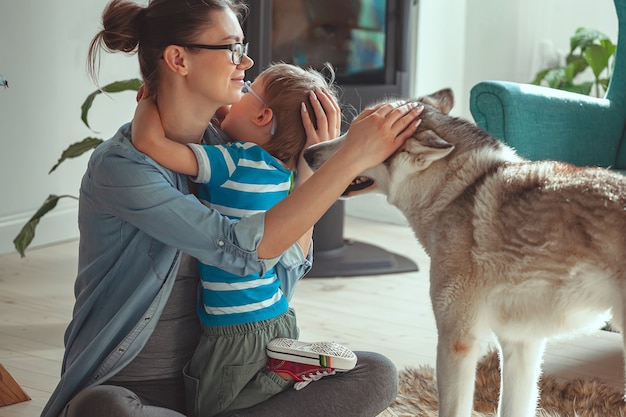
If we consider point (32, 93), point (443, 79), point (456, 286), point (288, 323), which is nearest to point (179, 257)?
point (288, 323)

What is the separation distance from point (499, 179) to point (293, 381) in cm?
57

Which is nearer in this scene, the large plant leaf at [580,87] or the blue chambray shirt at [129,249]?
the blue chambray shirt at [129,249]

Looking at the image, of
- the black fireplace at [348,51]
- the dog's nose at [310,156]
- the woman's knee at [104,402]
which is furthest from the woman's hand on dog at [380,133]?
the black fireplace at [348,51]

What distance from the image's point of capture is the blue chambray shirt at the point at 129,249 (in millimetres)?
1604

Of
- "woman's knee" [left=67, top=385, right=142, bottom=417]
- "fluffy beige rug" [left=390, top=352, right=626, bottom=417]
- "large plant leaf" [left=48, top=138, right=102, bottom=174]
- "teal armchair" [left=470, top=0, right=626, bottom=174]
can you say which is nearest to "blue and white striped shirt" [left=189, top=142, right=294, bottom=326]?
"woman's knee" [left=67, top=385, right=142, bottom=417]

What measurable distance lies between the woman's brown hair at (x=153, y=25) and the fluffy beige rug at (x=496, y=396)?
1093 millimetres

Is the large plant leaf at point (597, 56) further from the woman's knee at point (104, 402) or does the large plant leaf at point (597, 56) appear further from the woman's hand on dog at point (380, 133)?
the woman's knee at point (104, 402)

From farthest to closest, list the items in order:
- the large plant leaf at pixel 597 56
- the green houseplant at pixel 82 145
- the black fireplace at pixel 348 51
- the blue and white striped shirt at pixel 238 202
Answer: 1. the large plant leaf at pixel 597 56
2. the black fireplace at pixel 348 51
3. the green houseplant at pixel 82 145
4. the blue and white striped shirt at pixel 238 202

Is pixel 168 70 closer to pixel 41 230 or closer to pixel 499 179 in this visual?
pixel 499 179

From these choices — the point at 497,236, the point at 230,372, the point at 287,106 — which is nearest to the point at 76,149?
the point at 287,106

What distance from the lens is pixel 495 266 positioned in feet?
5.21

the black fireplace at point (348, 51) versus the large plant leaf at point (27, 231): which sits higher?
the black fireplace at point (348, 51)

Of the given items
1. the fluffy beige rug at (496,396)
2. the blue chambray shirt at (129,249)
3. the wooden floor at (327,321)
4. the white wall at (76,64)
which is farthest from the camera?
the white wall at (76,64)

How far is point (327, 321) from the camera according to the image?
10.2 feet
